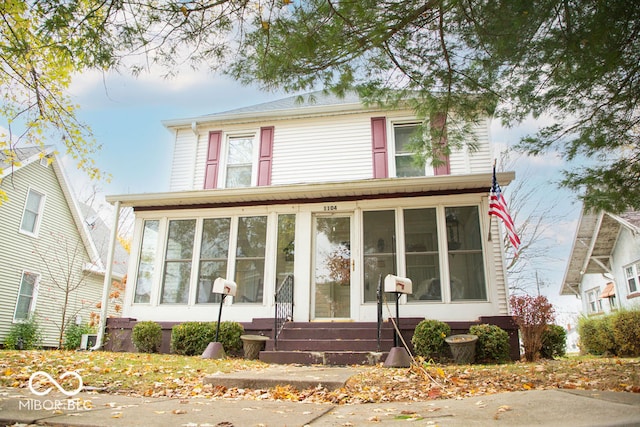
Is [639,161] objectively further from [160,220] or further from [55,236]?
[55,236]

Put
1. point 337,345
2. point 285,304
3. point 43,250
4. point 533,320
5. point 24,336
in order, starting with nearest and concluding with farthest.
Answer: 1. point 337,345
2. point 533,320
3. point 285,304
4. point 24,336
5. point 43,250

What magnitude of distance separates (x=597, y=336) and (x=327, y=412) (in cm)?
1073

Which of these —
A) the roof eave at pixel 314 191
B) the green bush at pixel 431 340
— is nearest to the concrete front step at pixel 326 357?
the green bush at pixel 431 340

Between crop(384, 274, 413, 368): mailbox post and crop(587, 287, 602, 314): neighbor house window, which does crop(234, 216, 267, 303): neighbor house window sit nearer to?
crop(384, 274, 413, 368): mailbox post

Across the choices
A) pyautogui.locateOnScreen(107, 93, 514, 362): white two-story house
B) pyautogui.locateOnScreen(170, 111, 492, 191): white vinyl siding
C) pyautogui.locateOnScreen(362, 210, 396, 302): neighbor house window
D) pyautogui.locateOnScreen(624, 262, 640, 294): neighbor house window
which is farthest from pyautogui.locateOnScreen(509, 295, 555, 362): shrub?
pyautogui.locateOnScreen(624, 262, 640, 294): neighbor house window

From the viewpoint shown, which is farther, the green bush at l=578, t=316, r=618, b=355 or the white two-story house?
the green bush at l=578, t=316, r=618, b=355

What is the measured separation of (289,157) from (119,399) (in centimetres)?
824

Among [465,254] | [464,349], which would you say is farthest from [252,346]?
[465,254]

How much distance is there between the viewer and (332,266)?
8.78 meters

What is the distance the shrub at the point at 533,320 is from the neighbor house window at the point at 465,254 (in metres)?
0.66

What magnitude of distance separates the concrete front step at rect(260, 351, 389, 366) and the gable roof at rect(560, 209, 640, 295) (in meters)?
9.86

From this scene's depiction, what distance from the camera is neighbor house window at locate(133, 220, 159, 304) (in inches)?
352

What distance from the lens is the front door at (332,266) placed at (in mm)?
8648

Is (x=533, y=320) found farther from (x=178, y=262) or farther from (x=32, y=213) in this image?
(x=32, y=213)
